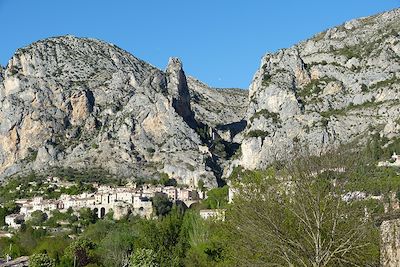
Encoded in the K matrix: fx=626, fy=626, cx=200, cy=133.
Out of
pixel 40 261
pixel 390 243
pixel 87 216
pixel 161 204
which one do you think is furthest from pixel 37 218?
pixel 390 243

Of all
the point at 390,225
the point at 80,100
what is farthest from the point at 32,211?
the point at 390,225

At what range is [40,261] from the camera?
48.7 metres

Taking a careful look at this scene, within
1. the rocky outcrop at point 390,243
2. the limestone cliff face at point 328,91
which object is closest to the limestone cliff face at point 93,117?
the limestone cliff face at point 328,91

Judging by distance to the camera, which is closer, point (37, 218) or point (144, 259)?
point (144, 259)

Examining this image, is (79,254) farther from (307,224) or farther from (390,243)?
(390,243)

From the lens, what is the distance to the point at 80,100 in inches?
5354

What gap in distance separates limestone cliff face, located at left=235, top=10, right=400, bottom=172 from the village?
50.7ft

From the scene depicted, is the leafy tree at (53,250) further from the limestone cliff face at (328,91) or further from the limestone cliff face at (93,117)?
the limestone cliff face at (93,117)

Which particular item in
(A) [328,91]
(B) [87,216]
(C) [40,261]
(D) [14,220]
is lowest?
(C) [40,261]

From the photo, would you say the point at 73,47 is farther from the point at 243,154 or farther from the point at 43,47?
the point at 243,154

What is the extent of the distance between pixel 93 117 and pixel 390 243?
12951cm

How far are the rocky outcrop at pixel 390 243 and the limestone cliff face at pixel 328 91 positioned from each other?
308ft

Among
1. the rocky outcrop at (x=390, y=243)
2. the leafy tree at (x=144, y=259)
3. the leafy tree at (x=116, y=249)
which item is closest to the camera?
the rocky outcrop at (x=390, y=243)

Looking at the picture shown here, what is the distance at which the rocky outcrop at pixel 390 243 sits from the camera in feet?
28.4
